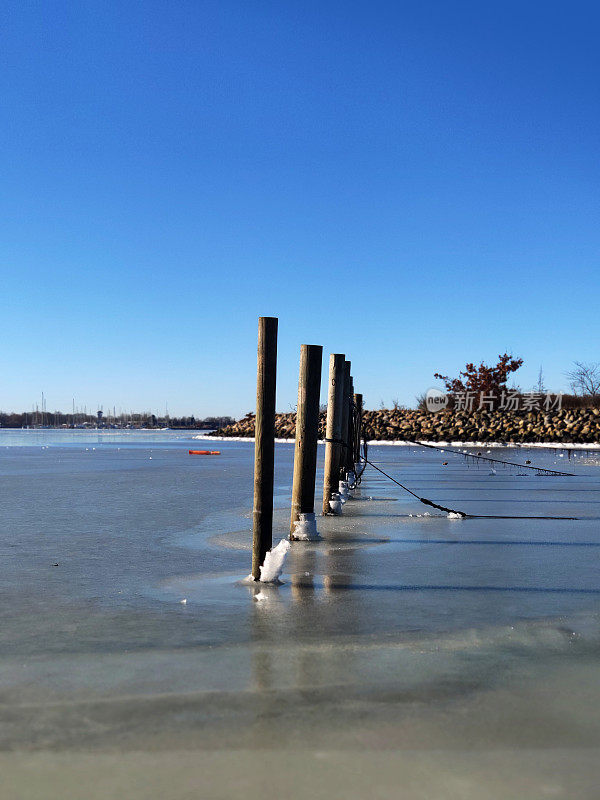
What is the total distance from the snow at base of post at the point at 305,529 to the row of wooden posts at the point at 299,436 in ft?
0.22

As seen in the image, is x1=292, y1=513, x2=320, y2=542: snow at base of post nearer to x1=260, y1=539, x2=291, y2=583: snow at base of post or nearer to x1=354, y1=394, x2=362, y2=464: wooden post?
x1=260, y1=539, x2=291, y2=583: snow at base of post

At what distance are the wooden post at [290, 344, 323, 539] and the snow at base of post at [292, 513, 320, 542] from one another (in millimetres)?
73

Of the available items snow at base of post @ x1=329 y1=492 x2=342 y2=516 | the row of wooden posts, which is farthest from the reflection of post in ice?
snow at base of post @ x1=329 y1=492 x2=342 y2=516

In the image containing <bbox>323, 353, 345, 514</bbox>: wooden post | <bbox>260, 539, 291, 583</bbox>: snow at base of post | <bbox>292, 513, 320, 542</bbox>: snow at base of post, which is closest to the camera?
<bbox>260, 539, 291, 583</bbox>: snow at base of post

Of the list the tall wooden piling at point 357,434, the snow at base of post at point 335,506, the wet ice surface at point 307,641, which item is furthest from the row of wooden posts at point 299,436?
the tall wooden piling at point 357,434

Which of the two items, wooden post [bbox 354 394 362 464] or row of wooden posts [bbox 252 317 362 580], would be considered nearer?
row of wooden posts [bbox 252 317 362 580]

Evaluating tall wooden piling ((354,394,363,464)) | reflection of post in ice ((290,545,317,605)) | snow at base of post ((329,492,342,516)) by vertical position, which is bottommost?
reflection of post in ice ((290,545,317,605))

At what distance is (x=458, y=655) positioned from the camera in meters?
3.91

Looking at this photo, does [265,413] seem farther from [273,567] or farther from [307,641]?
[307,641]

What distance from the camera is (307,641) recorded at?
421 centimetres

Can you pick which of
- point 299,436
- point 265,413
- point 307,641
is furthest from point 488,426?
point 307,641

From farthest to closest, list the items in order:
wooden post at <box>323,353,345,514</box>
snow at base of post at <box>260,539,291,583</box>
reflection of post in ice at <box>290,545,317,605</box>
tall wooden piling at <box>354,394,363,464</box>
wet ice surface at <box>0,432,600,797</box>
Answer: tall wooden piling at <box>354,394,363,464</box> < wooden post at <box>323,353,345,514</box> < snow at base of post at <box>260,539,291,583</box> < reflection of post in ice at <box>290,545,317,605</box> < wet ice surface at <box>0,432,600,797</box>

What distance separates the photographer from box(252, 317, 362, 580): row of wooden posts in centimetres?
613

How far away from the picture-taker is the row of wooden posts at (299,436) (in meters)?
6.13
